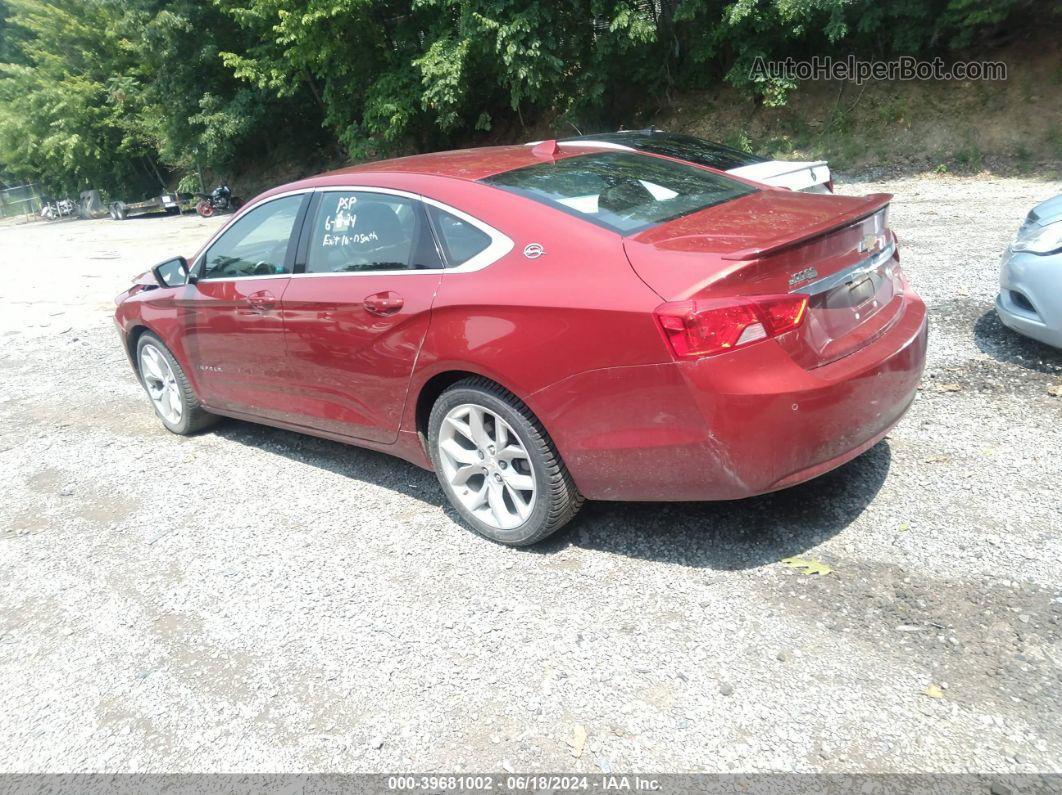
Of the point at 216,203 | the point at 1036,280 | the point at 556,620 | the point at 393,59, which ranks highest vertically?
the point at 393,59

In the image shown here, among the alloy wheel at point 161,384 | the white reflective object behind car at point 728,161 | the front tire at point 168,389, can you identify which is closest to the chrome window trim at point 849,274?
the white reflective object behind car at point 728,161

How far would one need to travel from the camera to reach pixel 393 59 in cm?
2167

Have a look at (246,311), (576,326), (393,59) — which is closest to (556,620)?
(576,326)

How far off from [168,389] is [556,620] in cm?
381

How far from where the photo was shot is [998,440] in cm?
409

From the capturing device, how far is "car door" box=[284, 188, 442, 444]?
3.67m

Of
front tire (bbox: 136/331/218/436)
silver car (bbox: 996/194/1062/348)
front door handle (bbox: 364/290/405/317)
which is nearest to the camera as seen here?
front door handle (bbox: 364/290/405/317)

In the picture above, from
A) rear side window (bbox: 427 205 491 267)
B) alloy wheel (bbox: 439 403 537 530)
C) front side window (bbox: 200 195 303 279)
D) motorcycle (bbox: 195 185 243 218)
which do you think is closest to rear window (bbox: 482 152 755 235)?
rear side window (bbox: 427 205 491 267)

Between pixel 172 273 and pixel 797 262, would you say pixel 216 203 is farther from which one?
pixel 797 262

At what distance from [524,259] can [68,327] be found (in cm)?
880

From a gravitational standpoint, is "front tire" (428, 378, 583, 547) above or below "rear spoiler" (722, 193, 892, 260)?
below

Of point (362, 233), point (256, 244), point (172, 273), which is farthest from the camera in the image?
point (172, 273)

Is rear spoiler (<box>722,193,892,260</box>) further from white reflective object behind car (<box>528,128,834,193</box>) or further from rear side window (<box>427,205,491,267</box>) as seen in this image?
white reflective object behind car (<box>528,128,834,193</box>)

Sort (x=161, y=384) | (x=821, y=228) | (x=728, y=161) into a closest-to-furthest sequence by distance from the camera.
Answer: (x=821, y=228) < (x=161, y=384) < (x=728, y=161)
